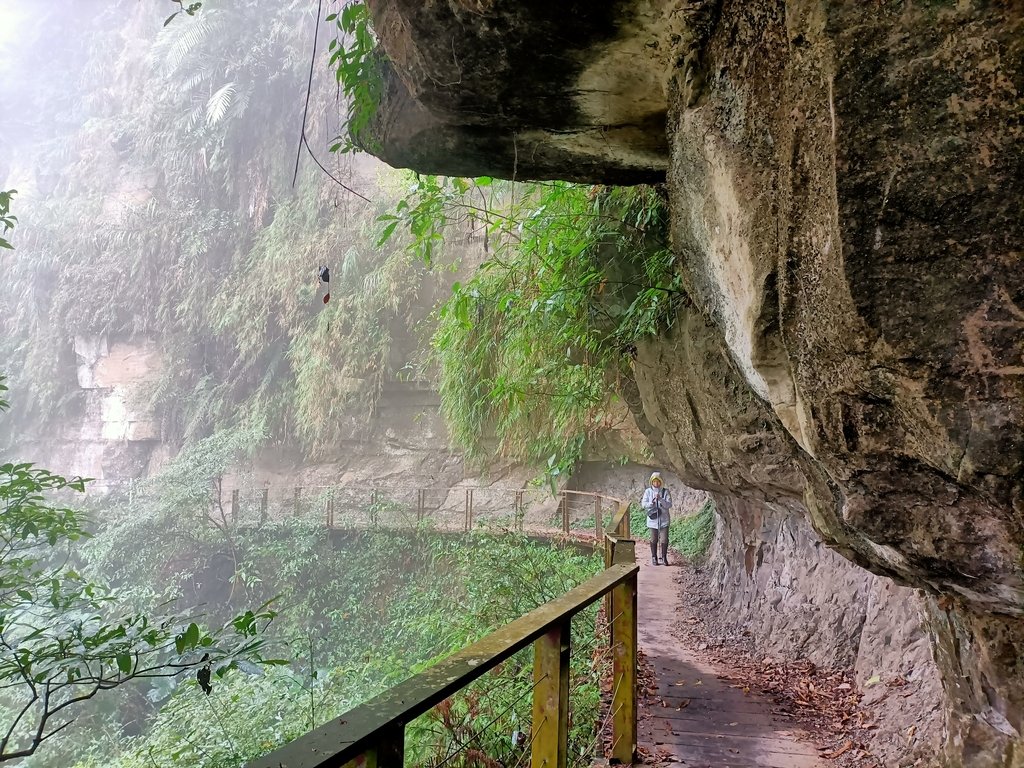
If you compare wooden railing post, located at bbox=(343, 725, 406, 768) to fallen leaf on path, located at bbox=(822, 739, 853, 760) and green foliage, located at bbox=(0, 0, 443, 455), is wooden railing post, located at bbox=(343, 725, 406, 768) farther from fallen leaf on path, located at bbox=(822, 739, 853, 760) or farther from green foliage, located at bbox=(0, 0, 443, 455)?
green foliage, located at bbox=(0, 0, 443, 455)

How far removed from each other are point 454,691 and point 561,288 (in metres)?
3.87

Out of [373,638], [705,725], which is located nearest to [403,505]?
[373,638]

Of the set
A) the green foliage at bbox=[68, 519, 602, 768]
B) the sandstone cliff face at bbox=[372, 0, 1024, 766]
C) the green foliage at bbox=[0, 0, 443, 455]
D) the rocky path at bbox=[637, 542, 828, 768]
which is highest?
the green foliage at bbox=[0, 0, 443, 455]

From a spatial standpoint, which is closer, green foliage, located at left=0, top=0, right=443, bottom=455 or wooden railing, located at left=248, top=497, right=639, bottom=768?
wooden railing, located at left=248, top=497, right=639, bottom=768

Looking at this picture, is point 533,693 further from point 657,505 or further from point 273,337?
point 273,337

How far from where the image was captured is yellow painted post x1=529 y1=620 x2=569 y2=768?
2.01m

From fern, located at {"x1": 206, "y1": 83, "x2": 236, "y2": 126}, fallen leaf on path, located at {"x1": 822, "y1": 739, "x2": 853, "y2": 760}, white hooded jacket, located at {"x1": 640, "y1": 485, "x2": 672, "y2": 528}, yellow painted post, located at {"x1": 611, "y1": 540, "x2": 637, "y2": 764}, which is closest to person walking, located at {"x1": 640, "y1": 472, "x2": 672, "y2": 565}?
white hooded jacket, located at {"x1": 640, "y1": 485, "x2": 672, "y2": 528}

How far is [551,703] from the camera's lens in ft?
6.65

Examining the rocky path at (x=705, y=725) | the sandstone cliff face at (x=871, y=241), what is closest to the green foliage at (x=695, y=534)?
the rocky path at (x=705, y=725)

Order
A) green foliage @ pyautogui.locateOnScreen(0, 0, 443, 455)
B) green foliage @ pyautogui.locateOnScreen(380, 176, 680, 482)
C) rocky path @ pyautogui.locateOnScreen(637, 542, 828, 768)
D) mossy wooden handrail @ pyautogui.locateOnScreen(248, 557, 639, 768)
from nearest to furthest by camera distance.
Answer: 1. mossy wooden handrail @ pyautogui.locateOnScreen(248, 557, 639, 768)
2. rocky path @ pyautogui.locateOnScreen(637, 542, 828, 768)
3. green foliage @ pyautogui.locateOnScreen(380, 176, 680, 482)
4. green foliage @ pyautogui.locateOnScreen(0, 0, 443, 455)

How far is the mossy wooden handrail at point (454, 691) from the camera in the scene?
899 millimetres

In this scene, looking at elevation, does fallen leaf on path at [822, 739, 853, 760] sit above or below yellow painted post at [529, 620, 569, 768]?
below

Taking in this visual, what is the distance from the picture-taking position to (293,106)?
2239cm

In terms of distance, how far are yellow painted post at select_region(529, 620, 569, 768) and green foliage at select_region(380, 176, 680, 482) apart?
2.75 metres
